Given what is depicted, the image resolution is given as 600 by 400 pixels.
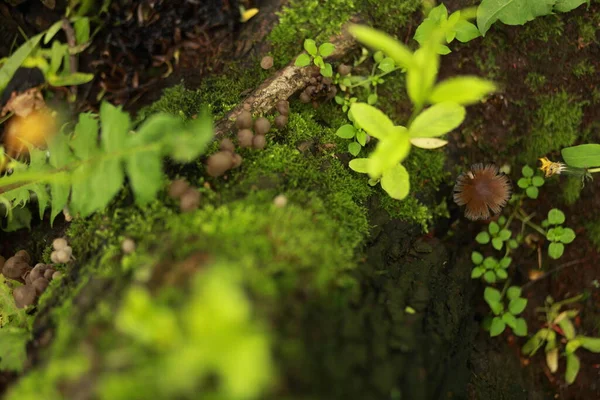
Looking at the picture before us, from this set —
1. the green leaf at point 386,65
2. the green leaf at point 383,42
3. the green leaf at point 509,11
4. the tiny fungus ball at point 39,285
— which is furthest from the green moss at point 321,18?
the tiny fungus ball at point 39,285

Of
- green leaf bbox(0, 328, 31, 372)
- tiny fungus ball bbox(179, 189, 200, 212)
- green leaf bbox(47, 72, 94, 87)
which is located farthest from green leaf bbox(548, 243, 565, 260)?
green leaf bbox(47, 72, 94, 87)

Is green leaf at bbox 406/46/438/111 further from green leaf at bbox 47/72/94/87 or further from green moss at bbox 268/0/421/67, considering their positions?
green leaf at bbox 47/72/94/87

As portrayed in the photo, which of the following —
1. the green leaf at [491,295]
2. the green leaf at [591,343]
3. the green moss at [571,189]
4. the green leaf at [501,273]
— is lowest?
the green leaf at [591,343]

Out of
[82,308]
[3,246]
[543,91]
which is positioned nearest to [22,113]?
[3,246]

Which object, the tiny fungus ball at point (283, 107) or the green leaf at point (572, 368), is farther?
the green leaf at point (572, 368)

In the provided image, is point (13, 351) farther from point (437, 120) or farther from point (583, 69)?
point (583, 69)

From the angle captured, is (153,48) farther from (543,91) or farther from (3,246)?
(543,91)

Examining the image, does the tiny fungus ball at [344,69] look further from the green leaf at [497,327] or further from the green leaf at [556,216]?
the green leaf at [497,327]
